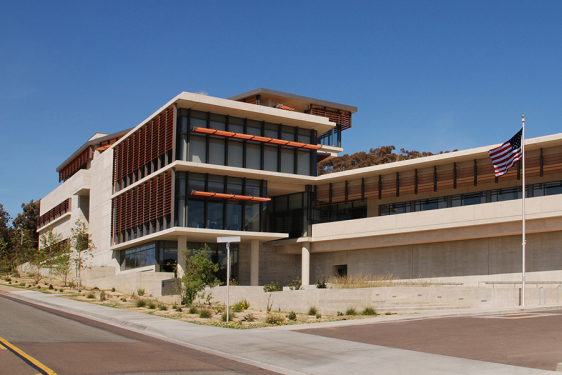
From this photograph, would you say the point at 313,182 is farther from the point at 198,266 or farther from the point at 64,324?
the point at 64,324

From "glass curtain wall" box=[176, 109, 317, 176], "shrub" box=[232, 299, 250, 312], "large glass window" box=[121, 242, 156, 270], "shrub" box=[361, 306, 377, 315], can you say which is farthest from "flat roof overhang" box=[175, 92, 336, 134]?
"shrub" box=[361, 306, 377, 315]

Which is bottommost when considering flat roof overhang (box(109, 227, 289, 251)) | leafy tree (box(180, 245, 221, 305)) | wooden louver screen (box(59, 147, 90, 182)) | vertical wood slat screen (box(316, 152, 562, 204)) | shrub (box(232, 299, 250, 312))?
shrub (box(232, 299, 250, 312))

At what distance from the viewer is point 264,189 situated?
4316 centimetres

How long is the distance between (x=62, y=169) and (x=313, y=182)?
157 ft

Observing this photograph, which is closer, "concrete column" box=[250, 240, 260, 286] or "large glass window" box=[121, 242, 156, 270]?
"concrete column" box=[250, 240, 260, 286]

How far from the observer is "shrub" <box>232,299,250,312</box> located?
2778 centimetres

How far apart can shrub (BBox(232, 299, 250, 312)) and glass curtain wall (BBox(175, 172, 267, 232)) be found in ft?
34.2

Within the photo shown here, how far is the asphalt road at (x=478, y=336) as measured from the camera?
12.5 meters

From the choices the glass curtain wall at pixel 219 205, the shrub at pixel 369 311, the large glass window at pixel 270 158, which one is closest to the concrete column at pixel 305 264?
the glass curtain wall at pixel 219 205

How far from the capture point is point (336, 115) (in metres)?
58.7

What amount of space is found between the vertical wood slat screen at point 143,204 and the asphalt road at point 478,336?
2392 cm

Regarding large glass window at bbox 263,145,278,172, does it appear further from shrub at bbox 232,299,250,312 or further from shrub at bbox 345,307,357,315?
shrub at bbox 345,307,357,315

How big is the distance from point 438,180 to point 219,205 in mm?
15603

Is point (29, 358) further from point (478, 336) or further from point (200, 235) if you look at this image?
point (200, 235)
